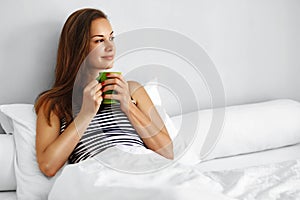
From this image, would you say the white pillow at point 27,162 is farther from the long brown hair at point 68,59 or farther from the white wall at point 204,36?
the white wall at point 204,36

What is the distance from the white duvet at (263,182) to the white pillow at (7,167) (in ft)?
2.12

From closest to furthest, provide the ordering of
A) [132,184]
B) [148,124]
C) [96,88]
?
[132,184] < [96,88] < [148,124]

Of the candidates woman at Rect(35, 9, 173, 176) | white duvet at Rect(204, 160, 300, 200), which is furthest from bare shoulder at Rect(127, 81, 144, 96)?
white duvet at Rect(204, 160, 300, 200)

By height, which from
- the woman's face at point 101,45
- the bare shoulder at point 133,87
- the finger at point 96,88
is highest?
the woman's face at point 101,45

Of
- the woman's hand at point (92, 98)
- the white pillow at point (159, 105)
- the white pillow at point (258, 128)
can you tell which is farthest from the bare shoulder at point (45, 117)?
the white pillow at point (258, 128)

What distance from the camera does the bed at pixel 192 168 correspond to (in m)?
1.10

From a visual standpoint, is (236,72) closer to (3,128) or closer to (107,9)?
(107,9)

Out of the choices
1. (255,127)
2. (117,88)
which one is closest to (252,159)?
(255,127)

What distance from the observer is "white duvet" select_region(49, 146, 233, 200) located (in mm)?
1038

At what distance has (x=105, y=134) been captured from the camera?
4.98 ft

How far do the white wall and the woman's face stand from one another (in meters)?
0.21

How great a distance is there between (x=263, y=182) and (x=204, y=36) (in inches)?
36.6

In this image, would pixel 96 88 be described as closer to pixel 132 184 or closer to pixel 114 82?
pixel 114 82

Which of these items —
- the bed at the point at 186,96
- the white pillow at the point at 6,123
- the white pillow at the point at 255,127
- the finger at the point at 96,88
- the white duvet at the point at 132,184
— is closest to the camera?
the white duvet at the point at 132,184
